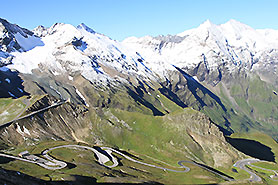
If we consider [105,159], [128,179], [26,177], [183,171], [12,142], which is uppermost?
[12,142]

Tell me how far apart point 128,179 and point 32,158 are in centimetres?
5301

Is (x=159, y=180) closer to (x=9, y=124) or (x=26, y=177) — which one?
(x=26, y=177)

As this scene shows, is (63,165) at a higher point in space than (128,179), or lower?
higher

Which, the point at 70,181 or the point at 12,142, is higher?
the point at 12,142

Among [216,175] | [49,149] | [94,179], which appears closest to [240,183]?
[216,175]

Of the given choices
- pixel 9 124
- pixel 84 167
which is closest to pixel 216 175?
pixel 84 167

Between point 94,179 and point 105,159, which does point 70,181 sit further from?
point 105,159

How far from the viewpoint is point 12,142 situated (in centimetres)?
19212

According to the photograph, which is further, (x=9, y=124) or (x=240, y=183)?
(x=9, y=124)

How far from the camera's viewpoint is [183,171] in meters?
196

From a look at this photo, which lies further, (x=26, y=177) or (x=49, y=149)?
(x=49, y=149)

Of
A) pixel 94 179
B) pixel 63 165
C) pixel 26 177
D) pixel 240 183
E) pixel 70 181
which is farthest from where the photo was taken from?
pixel 240 183

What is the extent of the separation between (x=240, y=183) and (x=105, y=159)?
276ft

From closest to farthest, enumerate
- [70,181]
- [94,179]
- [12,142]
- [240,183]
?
[70,181] → [94,179] → [240,183] → [12,142]
